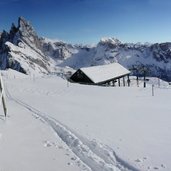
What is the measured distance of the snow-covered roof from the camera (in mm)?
63088

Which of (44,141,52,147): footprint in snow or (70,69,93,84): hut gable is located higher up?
(44,141,52,147): footprint in snow

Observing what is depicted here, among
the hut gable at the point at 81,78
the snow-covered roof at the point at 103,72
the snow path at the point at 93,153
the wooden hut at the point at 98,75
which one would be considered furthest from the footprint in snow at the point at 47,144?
the hut gable at the point at 81,78

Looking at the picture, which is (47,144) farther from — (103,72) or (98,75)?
(103,72)

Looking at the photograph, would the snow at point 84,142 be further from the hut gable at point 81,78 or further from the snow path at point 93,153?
the hut gable at point 81,78

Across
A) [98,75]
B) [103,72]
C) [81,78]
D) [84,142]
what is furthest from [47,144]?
[103,72]

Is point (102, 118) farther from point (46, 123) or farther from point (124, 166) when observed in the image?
point (124, 166)

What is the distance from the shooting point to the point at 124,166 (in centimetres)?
1007

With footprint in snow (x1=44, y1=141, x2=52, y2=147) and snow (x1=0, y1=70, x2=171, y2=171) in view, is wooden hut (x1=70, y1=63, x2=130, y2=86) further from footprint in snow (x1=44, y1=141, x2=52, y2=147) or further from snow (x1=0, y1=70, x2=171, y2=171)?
footprint in snow (x1=44, y1=141, x2=52, y2=147)

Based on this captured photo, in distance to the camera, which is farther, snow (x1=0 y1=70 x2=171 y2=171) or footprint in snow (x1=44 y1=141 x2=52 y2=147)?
footprint in snow (x1=44 y1=141 x2=52 y2=147)

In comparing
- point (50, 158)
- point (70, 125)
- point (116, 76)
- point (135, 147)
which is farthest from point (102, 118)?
point (116, 76)

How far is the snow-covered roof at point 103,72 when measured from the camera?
63.1 metres

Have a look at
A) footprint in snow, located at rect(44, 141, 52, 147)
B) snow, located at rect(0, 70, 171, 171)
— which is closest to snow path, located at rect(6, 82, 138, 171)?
snow, located at rect(0, 70, 171, 171)

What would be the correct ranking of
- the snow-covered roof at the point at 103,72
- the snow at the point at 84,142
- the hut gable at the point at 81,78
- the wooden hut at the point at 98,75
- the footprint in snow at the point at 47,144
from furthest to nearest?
the hut gable at the point at 81,78, the snow-covered roof at the point at 103,72, the wooden hut at the point at 98,75, the footprint in snow at the point at 47,144, the snow at the point at 84,142

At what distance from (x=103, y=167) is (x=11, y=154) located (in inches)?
133
